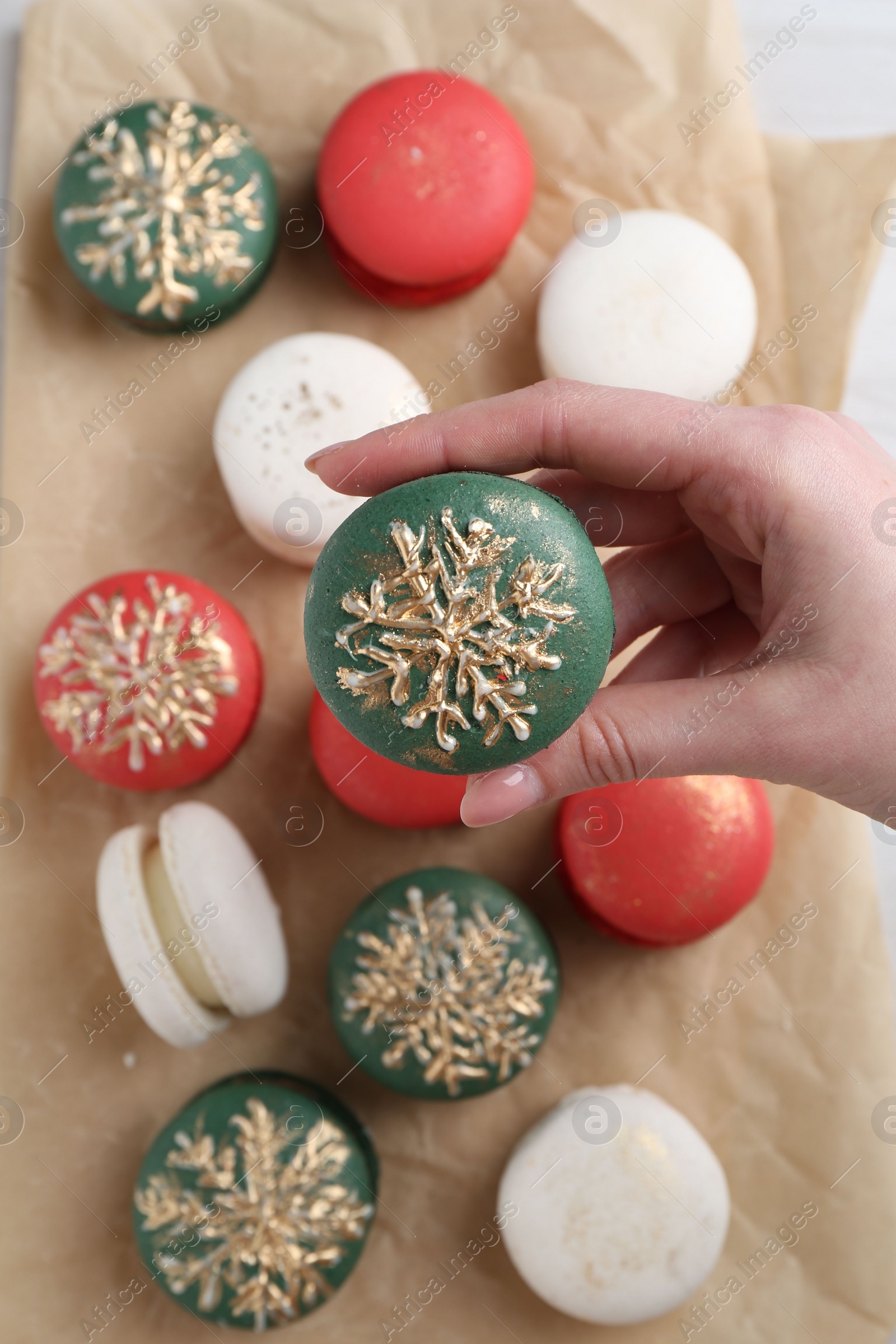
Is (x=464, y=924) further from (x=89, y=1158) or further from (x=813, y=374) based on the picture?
(x=813, y=374)

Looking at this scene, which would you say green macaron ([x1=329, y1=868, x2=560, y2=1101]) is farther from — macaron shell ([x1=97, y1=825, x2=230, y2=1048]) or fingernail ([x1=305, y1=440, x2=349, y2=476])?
fingernail ([x1=305, y1=440, x2=349, y2=476])

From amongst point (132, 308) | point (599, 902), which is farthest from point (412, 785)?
point (132, 308)

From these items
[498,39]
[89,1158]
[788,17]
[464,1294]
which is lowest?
[464,1294]

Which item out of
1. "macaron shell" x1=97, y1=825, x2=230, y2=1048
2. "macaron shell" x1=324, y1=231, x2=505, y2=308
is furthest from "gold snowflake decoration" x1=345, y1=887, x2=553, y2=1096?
"macaron shell" x1=324, y1=231, x2=505, y2=308

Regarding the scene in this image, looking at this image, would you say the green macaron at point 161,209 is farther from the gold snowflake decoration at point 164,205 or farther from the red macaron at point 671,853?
the red macaron at point 671,853

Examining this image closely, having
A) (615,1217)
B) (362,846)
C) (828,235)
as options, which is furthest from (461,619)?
(828,235)

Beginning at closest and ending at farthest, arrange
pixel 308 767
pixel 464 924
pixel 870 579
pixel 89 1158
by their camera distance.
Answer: pixel 870 579, pixel 464 924, pixel 89 1158, pixel 308 767

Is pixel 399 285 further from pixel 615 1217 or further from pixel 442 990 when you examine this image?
pixel 615 1217
